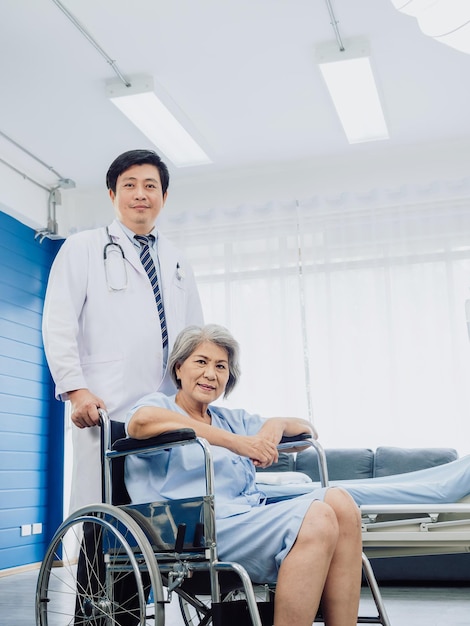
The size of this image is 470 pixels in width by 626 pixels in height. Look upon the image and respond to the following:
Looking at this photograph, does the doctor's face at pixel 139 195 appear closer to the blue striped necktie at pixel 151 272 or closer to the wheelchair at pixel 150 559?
the blue striped necktie at pixel 151 272

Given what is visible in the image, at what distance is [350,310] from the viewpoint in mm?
5422

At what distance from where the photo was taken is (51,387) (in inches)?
228

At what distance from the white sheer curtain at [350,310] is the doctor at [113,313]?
305 centimetres

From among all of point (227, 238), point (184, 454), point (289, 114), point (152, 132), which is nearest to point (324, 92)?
point (289, 114)

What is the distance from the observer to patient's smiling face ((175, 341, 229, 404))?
210 cm

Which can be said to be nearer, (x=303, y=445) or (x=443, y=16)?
(x=303, y=445)

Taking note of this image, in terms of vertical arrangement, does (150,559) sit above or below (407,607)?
above

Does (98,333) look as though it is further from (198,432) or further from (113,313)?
(198,432)

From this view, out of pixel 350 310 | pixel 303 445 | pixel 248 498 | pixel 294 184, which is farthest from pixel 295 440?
pixel 294 184

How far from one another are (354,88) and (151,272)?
251 cm

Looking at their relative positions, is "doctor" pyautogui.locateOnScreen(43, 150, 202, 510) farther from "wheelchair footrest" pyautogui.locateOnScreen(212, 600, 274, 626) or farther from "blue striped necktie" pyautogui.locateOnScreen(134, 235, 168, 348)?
"wheelchair footrest" pyautogui.locateOnScreen(212, 600, 274, 626)

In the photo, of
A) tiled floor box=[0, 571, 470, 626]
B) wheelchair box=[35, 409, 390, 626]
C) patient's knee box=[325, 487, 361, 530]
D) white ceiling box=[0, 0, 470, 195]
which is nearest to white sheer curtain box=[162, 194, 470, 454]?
white ceiling box=[0, 0, 470, 195]

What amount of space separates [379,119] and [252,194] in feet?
4.48

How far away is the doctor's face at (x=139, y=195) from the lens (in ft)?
7.77
